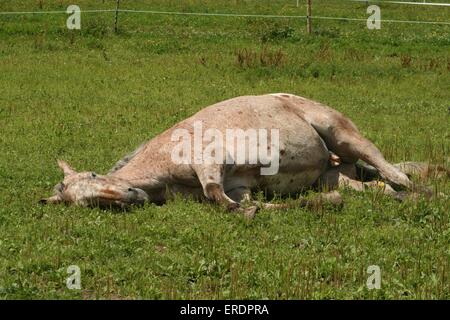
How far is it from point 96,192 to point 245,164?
5.12ft

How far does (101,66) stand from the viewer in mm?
19828

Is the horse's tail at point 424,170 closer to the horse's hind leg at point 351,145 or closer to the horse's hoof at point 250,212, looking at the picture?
the horse's hind leg at point 351,145

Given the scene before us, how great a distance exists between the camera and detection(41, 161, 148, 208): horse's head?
8.23 m

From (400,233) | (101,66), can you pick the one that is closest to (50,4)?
(101,66)

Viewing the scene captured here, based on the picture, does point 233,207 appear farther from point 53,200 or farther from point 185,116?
point 185,116

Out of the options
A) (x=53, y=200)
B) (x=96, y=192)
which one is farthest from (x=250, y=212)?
(x=53, y=200)

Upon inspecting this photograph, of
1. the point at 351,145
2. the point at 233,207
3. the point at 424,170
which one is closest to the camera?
the point at 233,207

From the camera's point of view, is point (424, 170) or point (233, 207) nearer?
point (233, 207)

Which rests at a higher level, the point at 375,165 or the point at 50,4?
the point at 50,4

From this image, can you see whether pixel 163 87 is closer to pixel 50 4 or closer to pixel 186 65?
pixel 186 65

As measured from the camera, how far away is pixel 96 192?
822cm

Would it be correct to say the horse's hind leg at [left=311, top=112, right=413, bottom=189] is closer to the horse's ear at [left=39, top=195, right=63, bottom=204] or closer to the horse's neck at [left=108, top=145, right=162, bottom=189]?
the horse's neck at [left=108, top=145, right=162, bottom=189]

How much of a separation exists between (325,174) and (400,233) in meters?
2.17
